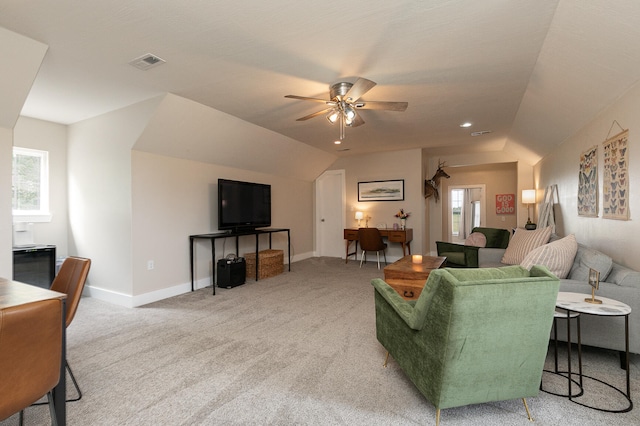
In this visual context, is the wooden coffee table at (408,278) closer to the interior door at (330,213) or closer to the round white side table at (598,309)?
the round white side table at (598,309)

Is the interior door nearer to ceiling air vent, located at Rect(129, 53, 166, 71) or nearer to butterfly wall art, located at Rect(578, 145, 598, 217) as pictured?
butterfly wall art, located at Rect(578, 145, 598, 217)

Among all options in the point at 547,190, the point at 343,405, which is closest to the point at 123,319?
the point at 343,405

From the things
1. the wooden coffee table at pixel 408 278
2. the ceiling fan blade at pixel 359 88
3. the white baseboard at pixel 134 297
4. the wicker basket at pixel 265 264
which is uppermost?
the ceiling fan blade at pixel 359 88

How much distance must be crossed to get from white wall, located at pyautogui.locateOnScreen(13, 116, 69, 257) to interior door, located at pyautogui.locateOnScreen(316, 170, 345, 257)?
15.6 ft

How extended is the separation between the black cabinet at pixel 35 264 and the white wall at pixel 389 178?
523cm

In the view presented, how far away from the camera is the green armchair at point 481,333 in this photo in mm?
1427

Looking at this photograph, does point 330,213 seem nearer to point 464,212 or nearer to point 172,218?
point 172,218

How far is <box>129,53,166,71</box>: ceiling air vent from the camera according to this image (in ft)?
8.36

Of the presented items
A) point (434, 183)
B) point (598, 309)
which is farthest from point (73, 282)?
point (434, 183)

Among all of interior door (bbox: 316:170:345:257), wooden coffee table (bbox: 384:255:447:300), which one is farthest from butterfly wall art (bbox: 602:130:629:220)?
interior door (bbox: 316:170:345:257)

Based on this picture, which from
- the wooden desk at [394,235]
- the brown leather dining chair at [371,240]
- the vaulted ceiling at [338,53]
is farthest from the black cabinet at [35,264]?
the wooden desk at [394,235]

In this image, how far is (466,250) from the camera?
4.39 meters

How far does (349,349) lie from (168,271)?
2826mm

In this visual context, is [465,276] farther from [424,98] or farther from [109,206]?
[109,206]
